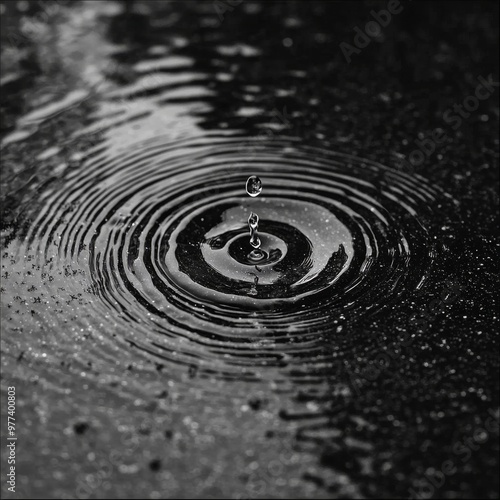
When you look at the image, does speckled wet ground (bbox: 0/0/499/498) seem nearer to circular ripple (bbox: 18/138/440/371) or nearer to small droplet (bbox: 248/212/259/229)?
circular ripple (bbox: 18/138/440/371)

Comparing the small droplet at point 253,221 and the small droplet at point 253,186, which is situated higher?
the small droplet at point 253,186

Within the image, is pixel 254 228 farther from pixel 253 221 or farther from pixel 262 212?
pixel 262 212

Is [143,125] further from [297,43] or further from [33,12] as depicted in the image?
[33,12]

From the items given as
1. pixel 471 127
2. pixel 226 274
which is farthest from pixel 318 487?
pixel 471 127

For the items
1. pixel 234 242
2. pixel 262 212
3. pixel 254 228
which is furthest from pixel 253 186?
pixel 234 242

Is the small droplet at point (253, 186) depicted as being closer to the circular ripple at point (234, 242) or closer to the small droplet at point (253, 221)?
the circular ripple at point (234, 242)

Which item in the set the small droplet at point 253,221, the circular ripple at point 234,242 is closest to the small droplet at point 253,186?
the circular ripple at point 234,242
